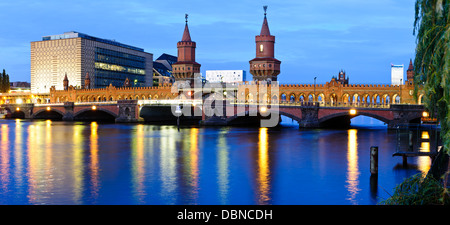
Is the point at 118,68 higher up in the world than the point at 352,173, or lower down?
higher up

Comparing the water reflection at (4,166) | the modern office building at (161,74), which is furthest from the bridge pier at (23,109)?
the modern office building at (161,74)

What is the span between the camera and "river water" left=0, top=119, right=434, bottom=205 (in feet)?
69.0

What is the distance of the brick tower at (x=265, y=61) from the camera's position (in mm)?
92062

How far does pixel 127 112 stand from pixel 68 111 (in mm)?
17720

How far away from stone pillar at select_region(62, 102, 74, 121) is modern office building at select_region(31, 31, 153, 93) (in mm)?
35529

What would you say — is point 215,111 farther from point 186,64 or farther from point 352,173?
point 352,173

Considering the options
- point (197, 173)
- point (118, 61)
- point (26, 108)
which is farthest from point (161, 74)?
point (197, 173)

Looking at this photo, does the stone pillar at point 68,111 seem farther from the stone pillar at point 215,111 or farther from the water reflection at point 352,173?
the water reflection at point 352,173

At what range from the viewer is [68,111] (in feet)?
318

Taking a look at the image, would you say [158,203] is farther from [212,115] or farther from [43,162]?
[212,115]

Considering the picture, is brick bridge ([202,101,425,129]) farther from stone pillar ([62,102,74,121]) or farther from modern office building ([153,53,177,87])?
modern office building ([153,53,177,87])

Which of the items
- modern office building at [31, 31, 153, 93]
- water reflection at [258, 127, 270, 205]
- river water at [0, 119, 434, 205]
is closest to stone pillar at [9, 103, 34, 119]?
modern office building at [31, 31, 153, 93]

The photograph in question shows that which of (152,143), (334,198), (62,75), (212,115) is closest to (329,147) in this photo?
(152,143)

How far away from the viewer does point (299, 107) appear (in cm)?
6775
